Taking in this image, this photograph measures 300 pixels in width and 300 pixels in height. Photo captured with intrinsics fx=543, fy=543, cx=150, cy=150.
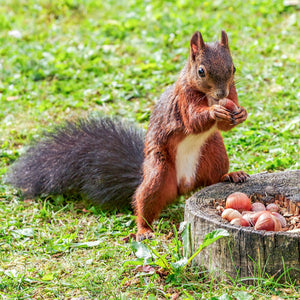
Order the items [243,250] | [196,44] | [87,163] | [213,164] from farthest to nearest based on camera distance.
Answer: [87,163] → [213,164] → [196,44] → [243,250]

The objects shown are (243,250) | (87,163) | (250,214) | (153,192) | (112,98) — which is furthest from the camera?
(112,98)

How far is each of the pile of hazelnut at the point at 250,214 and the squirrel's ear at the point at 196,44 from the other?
707 mm

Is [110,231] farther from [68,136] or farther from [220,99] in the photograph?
[220,99]

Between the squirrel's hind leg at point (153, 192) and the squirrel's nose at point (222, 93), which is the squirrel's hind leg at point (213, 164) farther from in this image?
the squirrel's nose at point (222, 93)

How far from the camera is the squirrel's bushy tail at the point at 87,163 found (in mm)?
3137

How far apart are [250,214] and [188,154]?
54 centimetres

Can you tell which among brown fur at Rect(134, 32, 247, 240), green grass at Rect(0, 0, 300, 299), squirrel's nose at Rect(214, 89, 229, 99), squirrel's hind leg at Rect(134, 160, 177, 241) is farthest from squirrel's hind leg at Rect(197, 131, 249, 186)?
squirrel's nose at Rect(214, 89, 229, 99)

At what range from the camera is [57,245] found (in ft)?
9.04

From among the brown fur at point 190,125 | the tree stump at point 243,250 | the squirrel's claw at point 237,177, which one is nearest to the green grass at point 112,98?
the tree stump at point 243,250

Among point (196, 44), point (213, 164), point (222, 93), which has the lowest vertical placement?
point (213, 164)

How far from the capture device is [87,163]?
3.20m

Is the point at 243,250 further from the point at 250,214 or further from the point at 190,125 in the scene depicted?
the point at 190,125

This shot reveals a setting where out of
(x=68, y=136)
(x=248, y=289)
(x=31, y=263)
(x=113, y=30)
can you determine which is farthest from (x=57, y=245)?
(x=113, y=30)

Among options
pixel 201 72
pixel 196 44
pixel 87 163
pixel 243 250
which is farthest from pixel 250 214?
pixel 87 163
